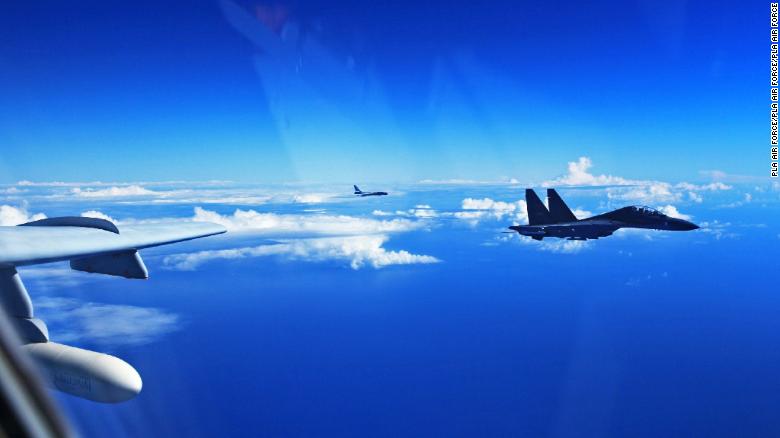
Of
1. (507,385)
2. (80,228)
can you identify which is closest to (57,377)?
(80,228)

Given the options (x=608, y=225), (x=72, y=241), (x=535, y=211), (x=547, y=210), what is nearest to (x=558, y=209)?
(x=547, y=210)

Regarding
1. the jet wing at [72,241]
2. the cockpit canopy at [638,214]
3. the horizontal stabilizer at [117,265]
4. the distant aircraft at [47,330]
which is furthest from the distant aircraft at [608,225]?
the distant aircraft at [47,330]

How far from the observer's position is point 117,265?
11320mm

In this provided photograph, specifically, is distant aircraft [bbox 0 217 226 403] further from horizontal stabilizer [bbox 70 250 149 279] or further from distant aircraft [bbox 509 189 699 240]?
distant aircraft [bbox 509 189 699 240]

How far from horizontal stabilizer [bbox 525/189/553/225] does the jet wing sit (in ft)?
104

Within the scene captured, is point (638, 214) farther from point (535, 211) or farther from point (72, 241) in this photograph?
point (72, 241)

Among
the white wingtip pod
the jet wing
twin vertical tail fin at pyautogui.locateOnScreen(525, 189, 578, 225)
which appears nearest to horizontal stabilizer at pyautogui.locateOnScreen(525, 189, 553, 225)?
twin vertical tail fin at pyautogui.locateOnScreen(525, 189, 578, 225)

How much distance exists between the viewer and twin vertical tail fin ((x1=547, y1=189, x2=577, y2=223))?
38438 mm

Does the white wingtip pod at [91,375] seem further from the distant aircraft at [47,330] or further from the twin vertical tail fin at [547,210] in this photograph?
the twin vertical tail fin at [547,210]

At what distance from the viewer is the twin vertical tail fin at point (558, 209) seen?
38.4m

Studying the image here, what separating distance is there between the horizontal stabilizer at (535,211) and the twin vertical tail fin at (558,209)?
54 centimetres

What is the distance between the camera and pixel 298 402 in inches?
4237

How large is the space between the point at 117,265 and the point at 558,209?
34856 mm

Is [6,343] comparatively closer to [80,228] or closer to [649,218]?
[80,228]
